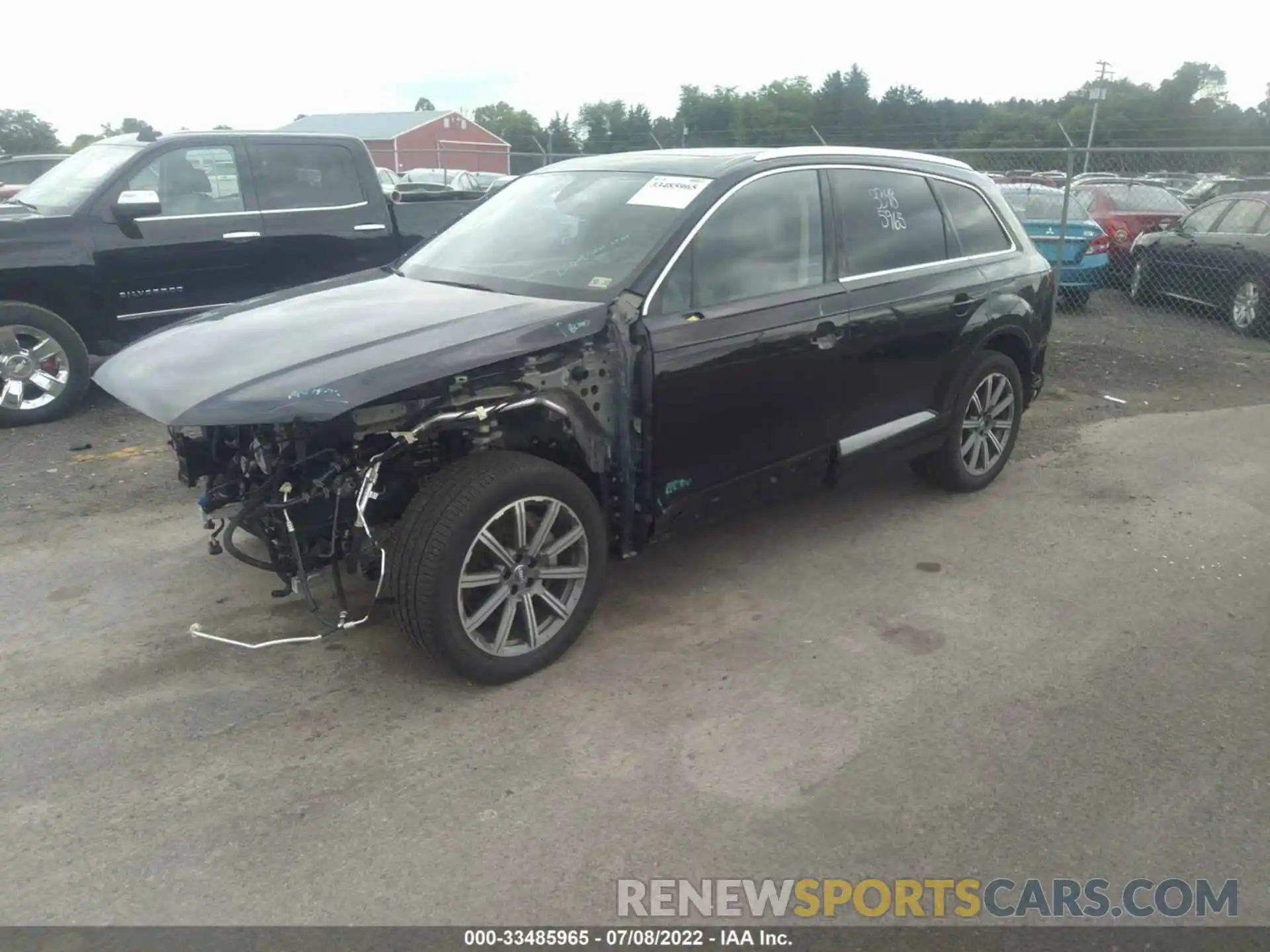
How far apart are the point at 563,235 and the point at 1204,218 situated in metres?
10.4

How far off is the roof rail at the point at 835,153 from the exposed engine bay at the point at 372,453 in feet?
4.58

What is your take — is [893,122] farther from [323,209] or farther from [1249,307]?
[323,209]

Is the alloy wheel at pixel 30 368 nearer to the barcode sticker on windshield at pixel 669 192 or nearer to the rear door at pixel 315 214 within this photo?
the rear door at pixel 315 214

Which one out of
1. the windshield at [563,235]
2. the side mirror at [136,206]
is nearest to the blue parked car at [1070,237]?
the windshield at [563,235]

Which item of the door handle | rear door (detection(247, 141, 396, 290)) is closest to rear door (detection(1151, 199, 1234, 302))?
the door handle

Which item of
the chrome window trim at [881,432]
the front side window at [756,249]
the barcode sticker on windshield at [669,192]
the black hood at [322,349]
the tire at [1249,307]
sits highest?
the barcode sticker on windshield at [669,192]

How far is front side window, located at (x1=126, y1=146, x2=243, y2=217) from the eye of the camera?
7.29 meters

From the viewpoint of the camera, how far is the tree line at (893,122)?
2186 centimetres

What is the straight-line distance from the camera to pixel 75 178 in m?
7.46

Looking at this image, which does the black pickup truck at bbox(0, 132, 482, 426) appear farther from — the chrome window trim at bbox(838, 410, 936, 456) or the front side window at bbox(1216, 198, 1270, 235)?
the front side window at bbox(1216, 198, 1270, 235)

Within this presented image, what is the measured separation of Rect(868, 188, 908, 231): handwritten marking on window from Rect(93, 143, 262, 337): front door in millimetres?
4809

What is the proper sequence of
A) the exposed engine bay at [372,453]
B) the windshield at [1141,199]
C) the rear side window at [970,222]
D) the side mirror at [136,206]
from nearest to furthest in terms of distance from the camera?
the exposed engine bay at [372,453] → the rear side window at [970,222] → the side mirror at [136,206] → the windshield at [1141,199]

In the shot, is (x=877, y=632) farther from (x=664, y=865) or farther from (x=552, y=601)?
(x=664, y=865)

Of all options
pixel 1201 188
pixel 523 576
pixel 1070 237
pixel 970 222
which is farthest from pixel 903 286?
pixel 1201 188
